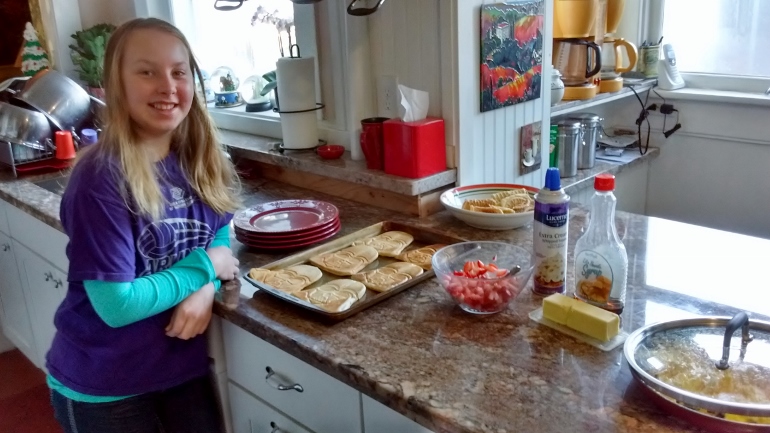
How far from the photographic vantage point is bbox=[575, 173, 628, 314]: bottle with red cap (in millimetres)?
1103

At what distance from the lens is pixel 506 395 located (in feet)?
3.02

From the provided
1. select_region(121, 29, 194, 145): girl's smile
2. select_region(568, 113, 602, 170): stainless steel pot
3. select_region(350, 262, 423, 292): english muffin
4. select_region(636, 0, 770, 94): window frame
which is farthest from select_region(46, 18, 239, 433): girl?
select_region(636, 0, 770, 94): window frame

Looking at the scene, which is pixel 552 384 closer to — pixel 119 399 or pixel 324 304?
pixel 324 304

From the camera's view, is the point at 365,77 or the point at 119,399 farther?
the point at 365,77

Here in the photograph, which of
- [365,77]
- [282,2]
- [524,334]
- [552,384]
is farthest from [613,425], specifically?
[282,2]

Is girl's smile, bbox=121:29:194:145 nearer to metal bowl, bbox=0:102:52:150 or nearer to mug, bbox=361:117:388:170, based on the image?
mug, bbox=361:117:388:170

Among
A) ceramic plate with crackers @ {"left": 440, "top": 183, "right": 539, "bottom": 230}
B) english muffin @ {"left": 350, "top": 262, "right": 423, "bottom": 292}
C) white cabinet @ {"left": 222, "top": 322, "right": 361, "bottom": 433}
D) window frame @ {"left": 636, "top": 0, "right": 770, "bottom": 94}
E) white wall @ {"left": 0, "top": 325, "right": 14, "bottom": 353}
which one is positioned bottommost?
white wall @ {"left": 0, "top": 325, "right": 14, "bottom": 353}

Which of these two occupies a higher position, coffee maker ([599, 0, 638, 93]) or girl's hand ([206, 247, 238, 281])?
coffee maker ([599, 0, 638, 93])

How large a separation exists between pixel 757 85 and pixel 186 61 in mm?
2156

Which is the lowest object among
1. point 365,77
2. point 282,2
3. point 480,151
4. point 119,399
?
point 119,399

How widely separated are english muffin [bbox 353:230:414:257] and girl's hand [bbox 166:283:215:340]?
0.37 meters

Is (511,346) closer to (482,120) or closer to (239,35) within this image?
(482,120)

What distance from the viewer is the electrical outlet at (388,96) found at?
1772mm

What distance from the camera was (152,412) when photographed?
1341mm
